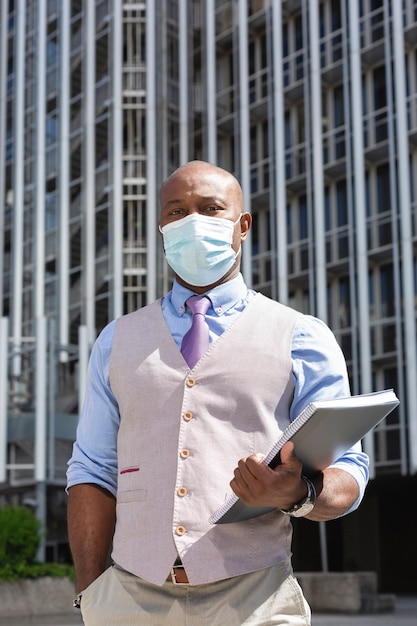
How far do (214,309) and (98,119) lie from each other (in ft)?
103

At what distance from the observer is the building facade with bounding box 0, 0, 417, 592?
87.8ft

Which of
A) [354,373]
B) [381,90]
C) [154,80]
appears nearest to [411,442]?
[354,373]

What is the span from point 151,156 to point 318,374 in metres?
29.6

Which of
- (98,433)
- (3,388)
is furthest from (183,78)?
(98,433)

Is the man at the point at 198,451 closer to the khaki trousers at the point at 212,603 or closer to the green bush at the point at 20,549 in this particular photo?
the khaki trousers at the point at 212,603

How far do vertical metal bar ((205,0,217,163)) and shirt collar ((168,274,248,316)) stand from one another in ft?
93.9

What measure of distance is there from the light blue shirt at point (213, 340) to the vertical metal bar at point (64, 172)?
29.0 m

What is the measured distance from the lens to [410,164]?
27.3 metres

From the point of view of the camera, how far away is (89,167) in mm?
32781

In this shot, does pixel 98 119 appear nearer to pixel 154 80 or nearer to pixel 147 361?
pixel 154 80

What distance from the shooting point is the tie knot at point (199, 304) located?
8.44 feet

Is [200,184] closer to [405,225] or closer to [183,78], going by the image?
[405,225]

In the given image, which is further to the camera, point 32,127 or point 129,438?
point 32,127

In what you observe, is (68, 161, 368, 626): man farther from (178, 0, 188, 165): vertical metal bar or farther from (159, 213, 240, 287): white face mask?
(178, 0, 188, 165): vertical metal bar
